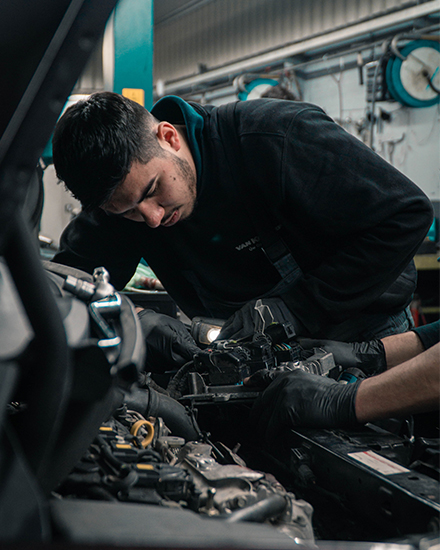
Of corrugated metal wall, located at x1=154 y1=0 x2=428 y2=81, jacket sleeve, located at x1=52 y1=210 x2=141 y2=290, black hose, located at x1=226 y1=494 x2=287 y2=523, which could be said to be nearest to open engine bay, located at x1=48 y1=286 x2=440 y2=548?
black hose, located at x1=226 y1=494 x2=287 y2=523

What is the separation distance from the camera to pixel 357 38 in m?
5.04

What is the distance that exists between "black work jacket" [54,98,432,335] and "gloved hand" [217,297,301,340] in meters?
0.05

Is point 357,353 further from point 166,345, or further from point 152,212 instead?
point 152,212

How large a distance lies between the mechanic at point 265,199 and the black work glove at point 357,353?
117 mm

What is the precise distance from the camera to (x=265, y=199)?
5.59ft

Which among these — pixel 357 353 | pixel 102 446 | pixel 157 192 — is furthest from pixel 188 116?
pixel 102 446

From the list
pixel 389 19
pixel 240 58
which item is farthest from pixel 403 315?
pixel 240 58

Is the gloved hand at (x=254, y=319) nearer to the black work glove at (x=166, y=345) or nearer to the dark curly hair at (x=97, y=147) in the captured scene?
the black work glove at (x=166, y=345)

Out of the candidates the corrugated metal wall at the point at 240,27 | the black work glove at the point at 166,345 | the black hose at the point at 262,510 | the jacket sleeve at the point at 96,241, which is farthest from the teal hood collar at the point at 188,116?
the corrugated metal wall at the point at 240,27

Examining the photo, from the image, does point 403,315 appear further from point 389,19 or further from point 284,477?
point 389,19

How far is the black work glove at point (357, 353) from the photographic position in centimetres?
145

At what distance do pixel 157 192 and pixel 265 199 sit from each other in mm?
383

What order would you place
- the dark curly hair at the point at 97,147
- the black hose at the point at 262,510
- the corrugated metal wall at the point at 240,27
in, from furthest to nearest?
the corrugated metal wall at the point at 240,27 → the dark curly hair at the point at 97,147 → the black hose at the point at 262,510

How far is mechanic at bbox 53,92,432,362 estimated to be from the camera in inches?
56.4
